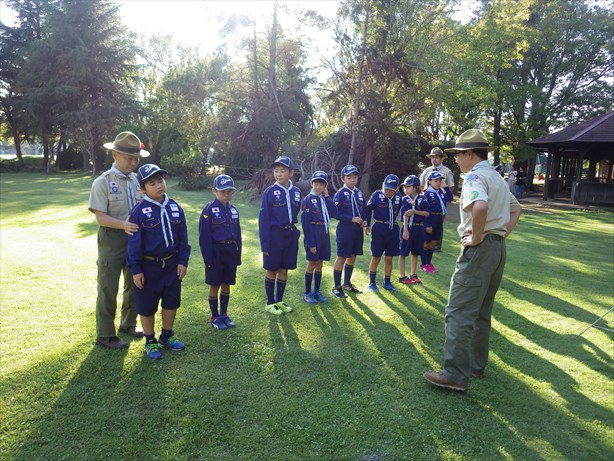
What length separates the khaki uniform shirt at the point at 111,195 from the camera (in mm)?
4125

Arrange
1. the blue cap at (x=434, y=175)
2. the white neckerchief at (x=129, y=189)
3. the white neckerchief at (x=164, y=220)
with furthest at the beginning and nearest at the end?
the blue cap at (x=434, y=175), the white neckerchief at (x=129, y=189), the white neckerchief at (x=164, y=220)

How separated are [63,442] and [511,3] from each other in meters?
25.2

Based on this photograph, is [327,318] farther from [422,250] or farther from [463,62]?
[463,62]

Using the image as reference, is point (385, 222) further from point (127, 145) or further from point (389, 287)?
point (127, 145)

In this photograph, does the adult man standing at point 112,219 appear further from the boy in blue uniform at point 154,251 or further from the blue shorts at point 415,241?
the blue shorts at point 415,241

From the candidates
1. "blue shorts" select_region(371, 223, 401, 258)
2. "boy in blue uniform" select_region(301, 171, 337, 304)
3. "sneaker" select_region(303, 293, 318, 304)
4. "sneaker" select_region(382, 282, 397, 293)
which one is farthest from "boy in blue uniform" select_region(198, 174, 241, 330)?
"sneaker" select_region(382, 282, 397, 293)

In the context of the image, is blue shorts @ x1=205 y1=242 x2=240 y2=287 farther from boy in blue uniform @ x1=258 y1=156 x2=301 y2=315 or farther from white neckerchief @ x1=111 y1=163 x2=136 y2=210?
white neckerchief @ x1=111 y1=163 x2=136 y2=210

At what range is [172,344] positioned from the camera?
14.0ft

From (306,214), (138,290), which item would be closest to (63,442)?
(138,290)

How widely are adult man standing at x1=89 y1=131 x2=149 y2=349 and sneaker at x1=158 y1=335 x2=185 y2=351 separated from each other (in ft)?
1.17

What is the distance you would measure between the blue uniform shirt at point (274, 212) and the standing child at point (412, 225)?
97.6 inches

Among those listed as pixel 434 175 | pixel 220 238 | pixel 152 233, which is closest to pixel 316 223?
pixel 220 238

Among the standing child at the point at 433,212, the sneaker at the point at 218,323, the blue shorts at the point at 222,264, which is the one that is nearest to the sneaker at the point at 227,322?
the sneaker at the point at 218,323

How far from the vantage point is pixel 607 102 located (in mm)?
28516
